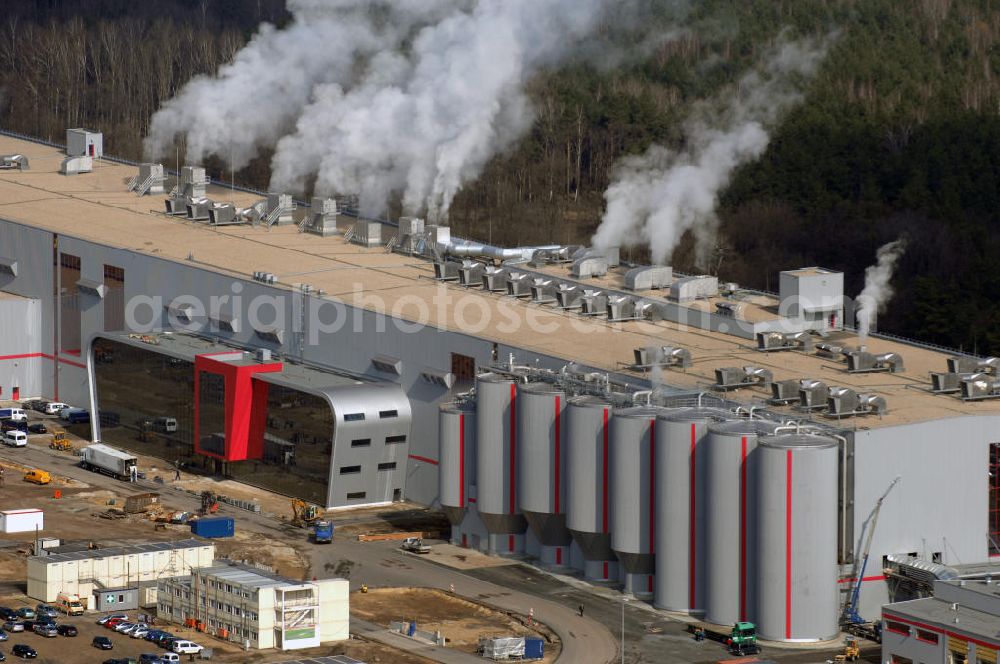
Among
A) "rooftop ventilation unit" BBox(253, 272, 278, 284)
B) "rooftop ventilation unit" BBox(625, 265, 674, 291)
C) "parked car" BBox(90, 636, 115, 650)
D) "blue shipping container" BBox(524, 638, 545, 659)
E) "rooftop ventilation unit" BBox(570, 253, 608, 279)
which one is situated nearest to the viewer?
"parked car" BBox(90, 636, 115, 650)

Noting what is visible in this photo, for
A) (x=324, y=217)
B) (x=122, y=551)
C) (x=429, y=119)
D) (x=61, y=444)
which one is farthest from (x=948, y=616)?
(x=429, y=119)

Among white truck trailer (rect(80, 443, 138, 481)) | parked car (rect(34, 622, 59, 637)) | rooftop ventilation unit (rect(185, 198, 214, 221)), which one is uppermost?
rooftop ventilation unit (rect(185, 198, 214, 221))

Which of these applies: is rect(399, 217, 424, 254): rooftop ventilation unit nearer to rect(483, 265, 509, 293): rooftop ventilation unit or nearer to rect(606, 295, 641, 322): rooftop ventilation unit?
rect(483, 265, 509, 293): rooftop ventilation unit

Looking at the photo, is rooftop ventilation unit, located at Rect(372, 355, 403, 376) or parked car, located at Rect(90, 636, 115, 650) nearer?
parked car, located at Rect(90, 636, 115, 650)

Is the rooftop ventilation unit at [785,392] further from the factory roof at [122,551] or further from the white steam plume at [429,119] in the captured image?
the white steam plume at [429,119]

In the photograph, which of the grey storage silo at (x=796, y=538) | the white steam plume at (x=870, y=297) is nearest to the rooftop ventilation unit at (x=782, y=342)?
the white steam plume at (x=870, y=297)

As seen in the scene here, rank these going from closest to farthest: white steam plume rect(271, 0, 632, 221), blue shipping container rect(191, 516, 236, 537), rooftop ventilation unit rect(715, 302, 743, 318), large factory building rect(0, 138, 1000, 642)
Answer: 1. large factory building rect(0, 138, 1000, 642)
2. blue shipping container rect(191, 516, 236, 537)
3. rooftop ventilation unit rect(715, 302, 743, 318)
4. white steam plume rect(271, 0, 632, 221)

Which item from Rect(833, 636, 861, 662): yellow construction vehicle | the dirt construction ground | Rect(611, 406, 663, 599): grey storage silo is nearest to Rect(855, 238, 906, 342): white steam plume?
Rect(611, 406, 663, 599): grey storage silo
